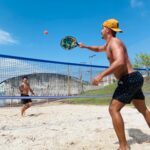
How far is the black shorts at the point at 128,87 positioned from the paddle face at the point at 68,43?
5.50 ft

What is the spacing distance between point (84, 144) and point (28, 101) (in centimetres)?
627

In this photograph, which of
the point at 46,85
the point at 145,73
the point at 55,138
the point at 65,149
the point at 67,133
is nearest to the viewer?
the point at 65,149

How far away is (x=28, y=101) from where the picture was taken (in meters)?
11.3

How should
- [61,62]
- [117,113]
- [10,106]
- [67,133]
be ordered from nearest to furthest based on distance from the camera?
[117,113]
[67,133]
[61,62]
[10,106]

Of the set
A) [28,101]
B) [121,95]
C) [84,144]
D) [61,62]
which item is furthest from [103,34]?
[28,101]

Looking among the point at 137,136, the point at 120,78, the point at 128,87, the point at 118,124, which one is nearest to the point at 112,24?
the point at 120,78

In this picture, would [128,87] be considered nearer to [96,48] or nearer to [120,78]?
[120,78]

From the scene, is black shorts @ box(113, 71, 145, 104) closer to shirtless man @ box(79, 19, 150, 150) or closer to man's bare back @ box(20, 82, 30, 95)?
shirtless man @ box(79, 19, 150, 150)

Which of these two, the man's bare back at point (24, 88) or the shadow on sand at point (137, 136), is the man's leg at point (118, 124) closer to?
the shadow on sand at point (137, 136)

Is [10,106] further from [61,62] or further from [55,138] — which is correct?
[55,138]

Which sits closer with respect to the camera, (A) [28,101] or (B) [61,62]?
(B) [61,62]

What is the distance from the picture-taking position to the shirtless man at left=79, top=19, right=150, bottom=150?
455 cm

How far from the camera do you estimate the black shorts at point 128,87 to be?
15.4 ft

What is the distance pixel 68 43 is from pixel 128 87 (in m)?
1.94
